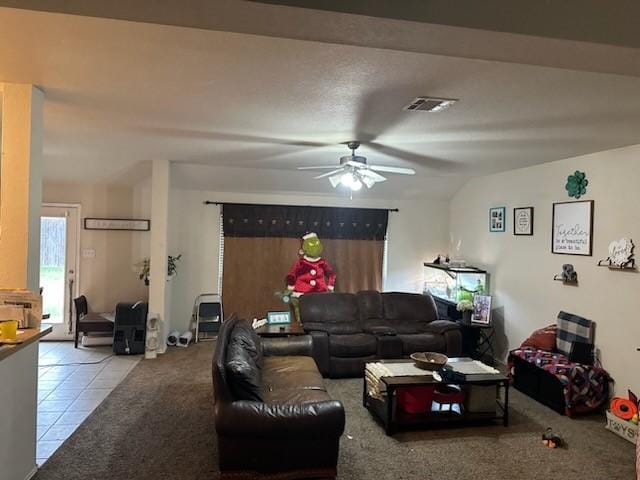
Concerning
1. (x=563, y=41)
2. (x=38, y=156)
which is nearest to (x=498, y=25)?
(x=563, y=41)

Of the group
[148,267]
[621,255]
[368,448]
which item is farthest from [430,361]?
[148,267]

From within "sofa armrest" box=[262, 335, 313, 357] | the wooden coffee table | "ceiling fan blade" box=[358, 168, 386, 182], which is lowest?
the wooden coffee table

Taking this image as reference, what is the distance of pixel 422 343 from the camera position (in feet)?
14.6

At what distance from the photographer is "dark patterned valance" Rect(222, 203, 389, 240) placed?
19.5 ft

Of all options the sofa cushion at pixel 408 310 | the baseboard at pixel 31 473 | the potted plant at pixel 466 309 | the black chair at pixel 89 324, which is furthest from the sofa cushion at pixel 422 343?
the black chair at pixel 89 324

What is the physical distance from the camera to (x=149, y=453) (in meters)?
2.78

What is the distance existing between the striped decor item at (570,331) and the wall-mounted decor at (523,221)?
1047mm

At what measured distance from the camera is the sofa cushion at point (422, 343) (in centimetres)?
442

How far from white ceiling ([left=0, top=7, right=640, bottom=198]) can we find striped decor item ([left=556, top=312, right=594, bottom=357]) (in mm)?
1594

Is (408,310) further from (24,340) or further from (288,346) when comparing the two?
(24,340)

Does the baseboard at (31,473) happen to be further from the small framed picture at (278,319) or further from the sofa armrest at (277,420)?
the small framed picture at (278,319)

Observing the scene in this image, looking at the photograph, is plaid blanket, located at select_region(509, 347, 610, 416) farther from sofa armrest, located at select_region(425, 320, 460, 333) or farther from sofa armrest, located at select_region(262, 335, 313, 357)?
sofa armrest, located at select_region(262, 335, 313, 357)

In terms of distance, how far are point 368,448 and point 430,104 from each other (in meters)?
2.41

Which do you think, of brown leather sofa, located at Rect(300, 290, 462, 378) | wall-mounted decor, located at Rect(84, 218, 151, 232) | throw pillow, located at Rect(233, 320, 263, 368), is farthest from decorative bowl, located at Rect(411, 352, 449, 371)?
wall-mounted decor, located at Rect(84, 218, 151, 232)
